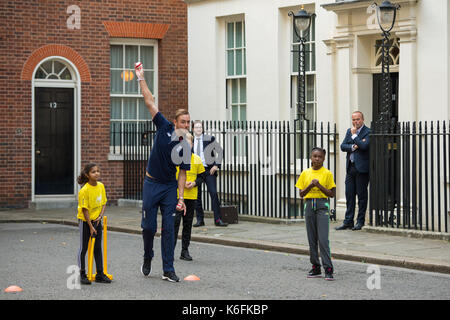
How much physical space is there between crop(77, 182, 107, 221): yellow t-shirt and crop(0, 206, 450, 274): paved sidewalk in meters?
3.62

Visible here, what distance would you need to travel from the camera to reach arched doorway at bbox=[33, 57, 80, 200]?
19.5m

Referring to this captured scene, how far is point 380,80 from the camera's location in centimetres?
1593

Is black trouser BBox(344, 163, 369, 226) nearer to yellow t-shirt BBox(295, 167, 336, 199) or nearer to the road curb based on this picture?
the road curb

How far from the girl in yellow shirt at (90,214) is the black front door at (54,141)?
33.9 feet

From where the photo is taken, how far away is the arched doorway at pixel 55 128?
19484 millimetres

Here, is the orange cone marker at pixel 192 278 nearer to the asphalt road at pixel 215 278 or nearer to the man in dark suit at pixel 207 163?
the asphalt road at pixel 215 278

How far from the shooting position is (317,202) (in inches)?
387

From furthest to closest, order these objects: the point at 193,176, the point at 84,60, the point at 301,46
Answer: the point at 84,60 < the point at 301,46 < the point at 193,176

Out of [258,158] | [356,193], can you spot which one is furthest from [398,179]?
[258,158]

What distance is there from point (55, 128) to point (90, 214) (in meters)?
10.6

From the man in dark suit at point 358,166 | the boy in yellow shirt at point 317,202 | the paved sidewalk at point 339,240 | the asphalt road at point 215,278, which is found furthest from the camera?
the man in dark suit at point 358,166

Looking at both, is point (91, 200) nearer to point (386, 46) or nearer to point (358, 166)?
point (358, 166)

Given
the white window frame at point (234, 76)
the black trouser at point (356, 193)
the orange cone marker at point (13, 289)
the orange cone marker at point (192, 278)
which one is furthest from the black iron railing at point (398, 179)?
the orange cone marker at point (13, 289)
